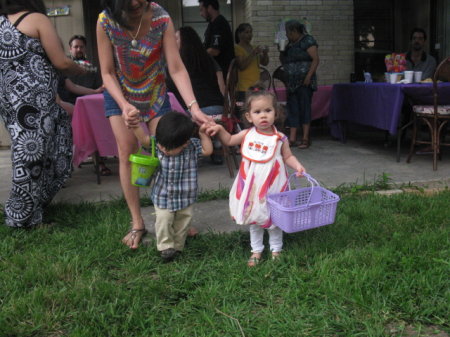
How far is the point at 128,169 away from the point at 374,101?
3.78 m

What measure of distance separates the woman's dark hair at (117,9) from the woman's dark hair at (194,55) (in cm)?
238

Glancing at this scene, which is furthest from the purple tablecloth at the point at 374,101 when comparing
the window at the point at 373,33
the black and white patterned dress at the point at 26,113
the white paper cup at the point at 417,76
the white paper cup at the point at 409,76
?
the black and white patterned dress at the point at 26,113

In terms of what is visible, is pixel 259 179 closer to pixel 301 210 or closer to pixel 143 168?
pixel 301 210

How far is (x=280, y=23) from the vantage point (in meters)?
8.53

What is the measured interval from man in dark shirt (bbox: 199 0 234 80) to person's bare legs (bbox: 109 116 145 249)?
310 cm

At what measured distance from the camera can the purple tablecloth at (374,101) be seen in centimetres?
494

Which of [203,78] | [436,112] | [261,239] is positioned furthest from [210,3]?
[261,239]

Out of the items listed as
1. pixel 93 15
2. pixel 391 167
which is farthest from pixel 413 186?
pixel 93 15

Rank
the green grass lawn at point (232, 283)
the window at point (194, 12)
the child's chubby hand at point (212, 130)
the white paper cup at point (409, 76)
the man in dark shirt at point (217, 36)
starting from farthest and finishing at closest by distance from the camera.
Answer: the window at point (194, 12), the man in dark shirt at point (217, 36), the white paper cup at point (409, 76), the child's chubby hand at point (212, 130), the green grass lawn at point (232, 283)

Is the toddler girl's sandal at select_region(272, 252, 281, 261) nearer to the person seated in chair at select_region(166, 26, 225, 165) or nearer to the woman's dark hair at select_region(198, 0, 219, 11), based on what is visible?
the person seated in chair at select_region(166, 26, 225, 165)

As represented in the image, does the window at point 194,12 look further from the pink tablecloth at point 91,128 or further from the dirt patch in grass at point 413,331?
the dirt patch in grass at point 413,331

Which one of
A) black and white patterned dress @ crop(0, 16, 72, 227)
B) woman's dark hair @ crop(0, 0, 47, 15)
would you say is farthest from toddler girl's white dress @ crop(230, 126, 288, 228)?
woman's dark hair @ crop(0, 0, 47, 15)

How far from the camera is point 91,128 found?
15.0 ft

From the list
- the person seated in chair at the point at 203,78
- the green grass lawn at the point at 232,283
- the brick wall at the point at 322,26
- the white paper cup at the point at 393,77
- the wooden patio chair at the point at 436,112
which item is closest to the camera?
the green grass lawn at the point at 232,283
